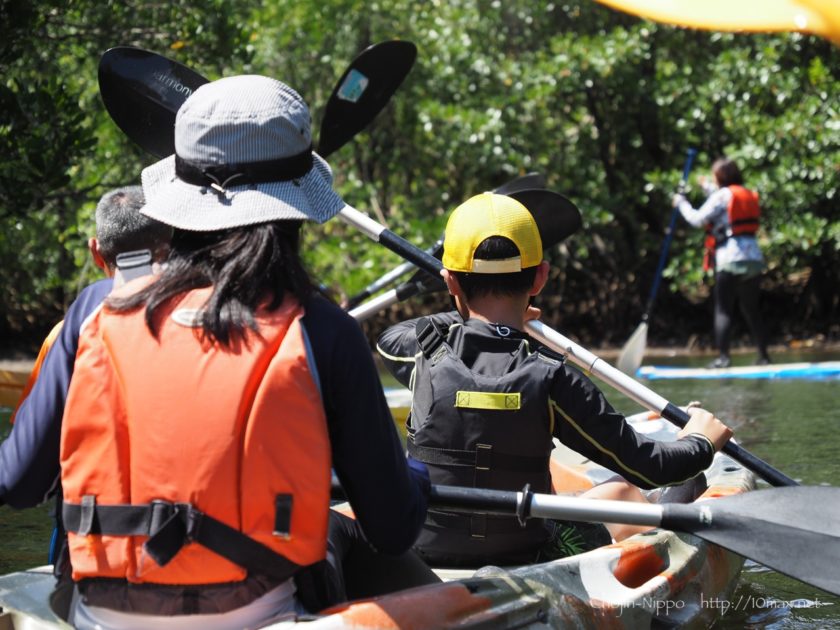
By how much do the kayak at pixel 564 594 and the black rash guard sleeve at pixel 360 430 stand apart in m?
0.17

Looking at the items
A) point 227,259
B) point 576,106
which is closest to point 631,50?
point 576,106

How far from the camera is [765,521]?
275cm

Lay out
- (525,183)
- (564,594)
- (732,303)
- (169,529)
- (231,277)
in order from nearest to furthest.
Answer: (169,529) < (231,277) < (564,594) < (525,183) < (732,303)

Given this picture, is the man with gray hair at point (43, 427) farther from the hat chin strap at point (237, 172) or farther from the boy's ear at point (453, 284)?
the boy's ear at point (453, 284)

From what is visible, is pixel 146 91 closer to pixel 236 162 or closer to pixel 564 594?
pixel 236 162

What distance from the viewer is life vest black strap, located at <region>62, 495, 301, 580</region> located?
6.39 ft

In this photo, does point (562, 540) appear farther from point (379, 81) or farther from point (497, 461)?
point (379, 81)

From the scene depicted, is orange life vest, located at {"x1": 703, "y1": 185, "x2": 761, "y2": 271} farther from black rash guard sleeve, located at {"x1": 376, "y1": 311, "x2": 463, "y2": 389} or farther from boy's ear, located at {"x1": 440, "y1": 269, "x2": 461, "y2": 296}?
boy's ear, located at {"x1": 440, "y1": 269, "x2": 461, "y2": 296}

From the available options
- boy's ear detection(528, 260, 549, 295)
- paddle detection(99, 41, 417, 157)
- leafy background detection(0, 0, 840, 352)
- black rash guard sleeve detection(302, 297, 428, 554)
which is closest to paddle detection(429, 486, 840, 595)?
black rash guard sleeve detection(302, 297, 428, 554)

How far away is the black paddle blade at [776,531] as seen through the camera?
2742 millimetres

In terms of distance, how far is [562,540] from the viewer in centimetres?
319

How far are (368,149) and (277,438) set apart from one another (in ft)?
32.8

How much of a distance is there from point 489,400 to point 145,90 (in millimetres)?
1930

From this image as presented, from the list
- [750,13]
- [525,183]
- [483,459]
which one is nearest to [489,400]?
[483,459]
